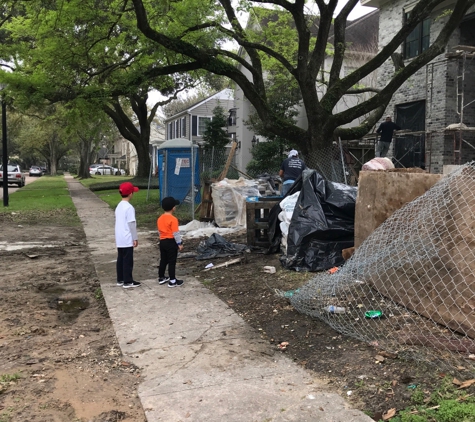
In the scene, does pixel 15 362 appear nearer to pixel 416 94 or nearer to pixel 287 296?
pixel 287 296

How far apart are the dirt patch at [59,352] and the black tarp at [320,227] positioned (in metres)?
2.72

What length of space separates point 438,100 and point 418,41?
7.89 feet

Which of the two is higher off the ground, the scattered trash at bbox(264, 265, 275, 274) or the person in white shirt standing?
the person in white shirt standing

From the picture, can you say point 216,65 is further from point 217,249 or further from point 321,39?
point 217,249

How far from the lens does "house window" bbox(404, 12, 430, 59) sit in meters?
15.8

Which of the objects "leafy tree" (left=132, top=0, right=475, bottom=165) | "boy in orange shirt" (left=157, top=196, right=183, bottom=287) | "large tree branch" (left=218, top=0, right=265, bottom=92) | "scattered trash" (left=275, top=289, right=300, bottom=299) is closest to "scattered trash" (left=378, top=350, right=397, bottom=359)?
"scattered trash" (left=275, top=289, right=300, bottom=299)

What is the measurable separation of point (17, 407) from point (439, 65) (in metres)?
15.4

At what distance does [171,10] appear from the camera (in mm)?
13711

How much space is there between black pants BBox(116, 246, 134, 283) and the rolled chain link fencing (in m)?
2.28

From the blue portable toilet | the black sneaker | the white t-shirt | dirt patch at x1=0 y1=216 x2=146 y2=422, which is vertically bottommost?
dirt patch at x1=0 y1=216 x2=146 y2=422

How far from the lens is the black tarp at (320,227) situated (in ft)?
21.7

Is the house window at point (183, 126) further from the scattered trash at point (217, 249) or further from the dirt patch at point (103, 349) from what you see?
the dirt patch at point (103, 349)

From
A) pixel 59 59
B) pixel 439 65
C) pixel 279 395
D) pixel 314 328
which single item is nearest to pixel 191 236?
pixel 314 328

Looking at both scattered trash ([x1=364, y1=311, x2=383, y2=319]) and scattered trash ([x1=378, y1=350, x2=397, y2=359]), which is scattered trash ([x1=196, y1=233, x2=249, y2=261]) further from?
scattered trash ([x1=378, y1=350, x2=397, y2=359])
